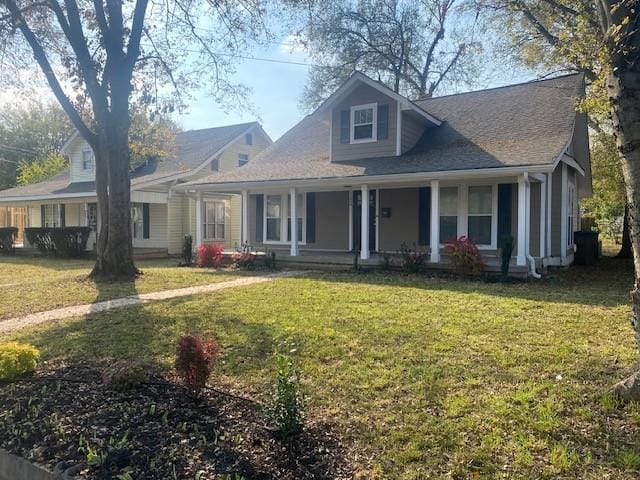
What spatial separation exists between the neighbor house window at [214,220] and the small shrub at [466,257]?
13.4 m

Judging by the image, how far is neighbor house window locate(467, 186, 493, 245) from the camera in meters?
13.1

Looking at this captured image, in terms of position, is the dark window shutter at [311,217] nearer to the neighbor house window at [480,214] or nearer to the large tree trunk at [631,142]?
the neighbor house window at [480,214]

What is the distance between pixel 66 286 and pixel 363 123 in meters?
9.35

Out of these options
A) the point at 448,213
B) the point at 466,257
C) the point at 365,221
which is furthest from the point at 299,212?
Answer: the point at 466,257

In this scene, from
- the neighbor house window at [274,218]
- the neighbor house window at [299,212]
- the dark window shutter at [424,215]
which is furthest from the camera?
the neighbor house window at [274,218]

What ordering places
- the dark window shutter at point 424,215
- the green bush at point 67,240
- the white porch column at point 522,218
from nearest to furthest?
the white porch column at point 522,218
the dark window shutter at point 424,215
the green bush at point 67,240

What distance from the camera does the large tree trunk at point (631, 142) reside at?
3506 mm

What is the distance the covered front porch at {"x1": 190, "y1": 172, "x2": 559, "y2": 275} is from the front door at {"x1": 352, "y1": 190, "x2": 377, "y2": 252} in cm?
3

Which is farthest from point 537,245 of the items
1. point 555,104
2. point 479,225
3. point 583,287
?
point 555,104

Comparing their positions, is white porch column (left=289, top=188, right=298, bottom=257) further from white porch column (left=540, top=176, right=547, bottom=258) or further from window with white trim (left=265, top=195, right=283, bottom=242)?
white porch column (left=540, top=176, right=547, bottom=258)

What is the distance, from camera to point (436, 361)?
4.77 meters

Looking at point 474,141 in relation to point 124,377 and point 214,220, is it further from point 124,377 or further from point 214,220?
point 214,220

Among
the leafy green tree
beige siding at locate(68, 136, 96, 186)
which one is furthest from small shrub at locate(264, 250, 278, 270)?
the leafy green tree

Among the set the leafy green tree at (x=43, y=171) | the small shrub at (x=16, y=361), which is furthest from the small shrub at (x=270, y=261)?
the leafy green tree at (x=43, y=171)
